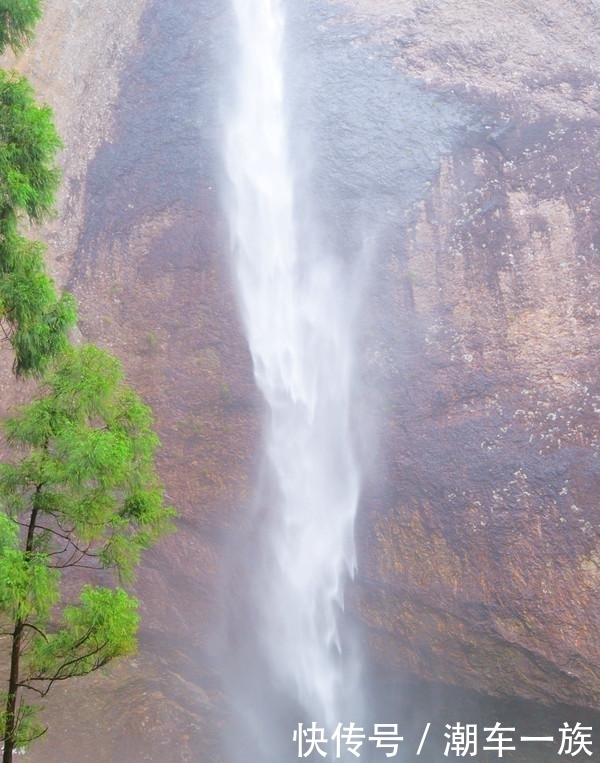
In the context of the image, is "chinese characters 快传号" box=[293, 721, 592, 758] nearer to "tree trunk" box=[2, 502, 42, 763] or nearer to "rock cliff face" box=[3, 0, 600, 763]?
"rock cliff face" box=[3, 0, 600, 763]

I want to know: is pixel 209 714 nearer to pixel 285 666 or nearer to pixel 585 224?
pixel 285 666

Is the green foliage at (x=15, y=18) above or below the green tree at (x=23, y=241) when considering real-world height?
above

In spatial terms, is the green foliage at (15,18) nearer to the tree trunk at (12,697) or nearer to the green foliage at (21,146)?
the green foliage at (21,146)

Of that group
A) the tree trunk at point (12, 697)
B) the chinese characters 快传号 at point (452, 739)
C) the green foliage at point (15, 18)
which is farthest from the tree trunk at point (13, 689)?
the chinese characters 快传号 at point (452, 739)

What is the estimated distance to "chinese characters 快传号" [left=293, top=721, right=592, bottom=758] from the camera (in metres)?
12.2

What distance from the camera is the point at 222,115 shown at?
1741cm

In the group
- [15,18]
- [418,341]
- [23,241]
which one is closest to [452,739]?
[418,341]

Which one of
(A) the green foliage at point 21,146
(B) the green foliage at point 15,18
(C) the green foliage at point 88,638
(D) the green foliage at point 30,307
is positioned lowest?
(C) the green foliage at point 88,638

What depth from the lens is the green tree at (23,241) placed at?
20.6 feet

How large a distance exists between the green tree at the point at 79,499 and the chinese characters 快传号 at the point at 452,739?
22.3ft

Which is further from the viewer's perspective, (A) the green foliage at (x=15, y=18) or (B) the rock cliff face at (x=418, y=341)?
(B) the rock cliff face at (x=418, y=341)

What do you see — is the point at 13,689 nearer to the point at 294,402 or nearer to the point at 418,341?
the point at 294,402

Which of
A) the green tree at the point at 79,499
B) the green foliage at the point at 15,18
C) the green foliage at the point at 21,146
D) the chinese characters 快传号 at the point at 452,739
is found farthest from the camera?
the chinese characters 快传号 at the point at 452,739

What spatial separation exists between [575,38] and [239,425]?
11260mm
